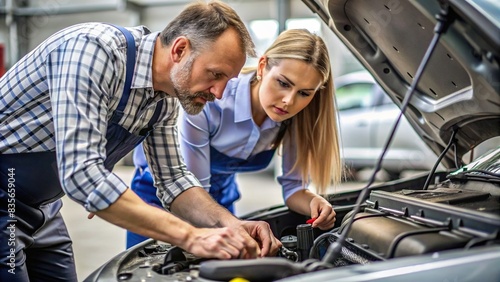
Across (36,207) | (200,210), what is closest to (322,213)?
(200,210)

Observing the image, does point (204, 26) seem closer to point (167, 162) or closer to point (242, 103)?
point (167, 162)

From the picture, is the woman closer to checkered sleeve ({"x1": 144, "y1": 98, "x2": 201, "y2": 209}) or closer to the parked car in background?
checkered sleeve ({"x1": 144, "y1": 98, "x2": 201, "y2": 209})

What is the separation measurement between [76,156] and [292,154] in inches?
43.3

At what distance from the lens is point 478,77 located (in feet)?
4.52

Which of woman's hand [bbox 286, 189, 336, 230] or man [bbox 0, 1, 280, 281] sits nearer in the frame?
man [bbox 0, 1, 280, 281]

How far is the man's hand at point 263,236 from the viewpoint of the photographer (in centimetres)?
158

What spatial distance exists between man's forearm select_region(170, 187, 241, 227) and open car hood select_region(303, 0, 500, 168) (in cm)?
79

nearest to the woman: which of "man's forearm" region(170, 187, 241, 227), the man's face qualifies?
"man's forearm" region(170, 187, 241, 227)

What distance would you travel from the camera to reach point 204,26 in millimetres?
1493

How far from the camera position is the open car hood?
1273 millimetres

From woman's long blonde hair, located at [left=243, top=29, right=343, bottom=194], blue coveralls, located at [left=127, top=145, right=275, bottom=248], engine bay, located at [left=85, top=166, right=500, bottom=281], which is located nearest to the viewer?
engine bay, located at [left=85, top=166, right=500, bottom=281]

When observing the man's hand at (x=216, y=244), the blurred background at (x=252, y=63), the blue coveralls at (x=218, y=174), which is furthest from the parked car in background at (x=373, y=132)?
the man's hand at (x=216, y=244)

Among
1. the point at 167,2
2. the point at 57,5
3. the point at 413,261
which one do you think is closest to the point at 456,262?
the point at 413,261

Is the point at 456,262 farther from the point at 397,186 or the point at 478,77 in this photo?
the point at 397,186
